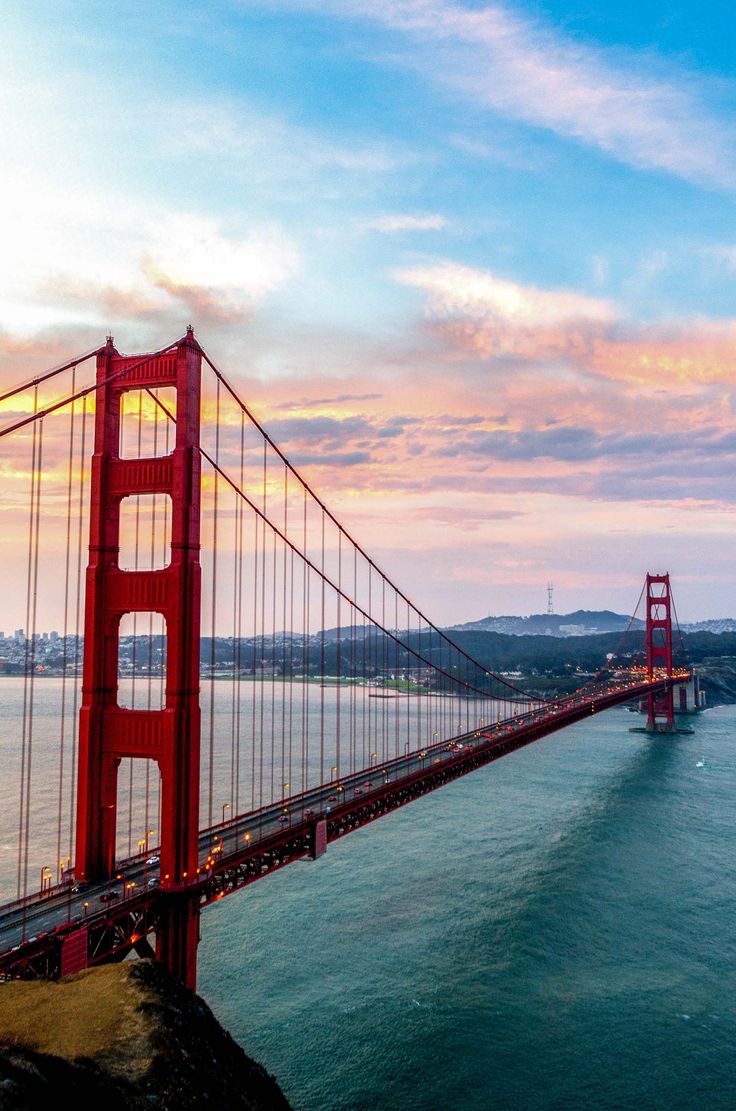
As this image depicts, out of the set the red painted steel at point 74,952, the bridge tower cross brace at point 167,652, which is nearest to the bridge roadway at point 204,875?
the red painted steel at point 74,952

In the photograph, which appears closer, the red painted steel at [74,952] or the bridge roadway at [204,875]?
the red painted steel at [74,952]

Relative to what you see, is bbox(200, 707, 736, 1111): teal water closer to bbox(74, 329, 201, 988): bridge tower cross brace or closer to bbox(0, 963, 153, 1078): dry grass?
bbox(74, 329, 201, 988): bridge tower cross brace

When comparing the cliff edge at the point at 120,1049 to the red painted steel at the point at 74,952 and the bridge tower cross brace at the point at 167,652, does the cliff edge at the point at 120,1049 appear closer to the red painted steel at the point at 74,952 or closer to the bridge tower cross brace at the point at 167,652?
the red painted steel at the point at 74,952

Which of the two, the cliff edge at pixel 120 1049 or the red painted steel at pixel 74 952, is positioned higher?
the red painted steel at pixel 74 952

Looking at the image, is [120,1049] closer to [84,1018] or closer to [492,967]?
[84,1018]

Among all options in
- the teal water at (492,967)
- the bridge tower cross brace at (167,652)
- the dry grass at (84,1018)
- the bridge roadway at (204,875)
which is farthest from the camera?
the teal water at (492,967)

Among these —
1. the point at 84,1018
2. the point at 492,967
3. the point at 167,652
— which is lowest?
the point at 492,967

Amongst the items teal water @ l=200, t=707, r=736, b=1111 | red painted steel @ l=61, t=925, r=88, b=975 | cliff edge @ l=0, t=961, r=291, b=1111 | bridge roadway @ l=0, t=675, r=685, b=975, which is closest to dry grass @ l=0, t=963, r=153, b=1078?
cliff edge @ l=0, t=961, r=291, b=1111

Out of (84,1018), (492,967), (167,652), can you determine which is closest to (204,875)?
(84,1018)

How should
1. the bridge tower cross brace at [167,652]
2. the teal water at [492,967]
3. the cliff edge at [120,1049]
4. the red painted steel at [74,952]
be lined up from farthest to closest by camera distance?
the teal water at [492,967] < the bridge tower cross brace at [167,652] < the red painted steel at [74,952] < the cliff edge at [120,1049]
